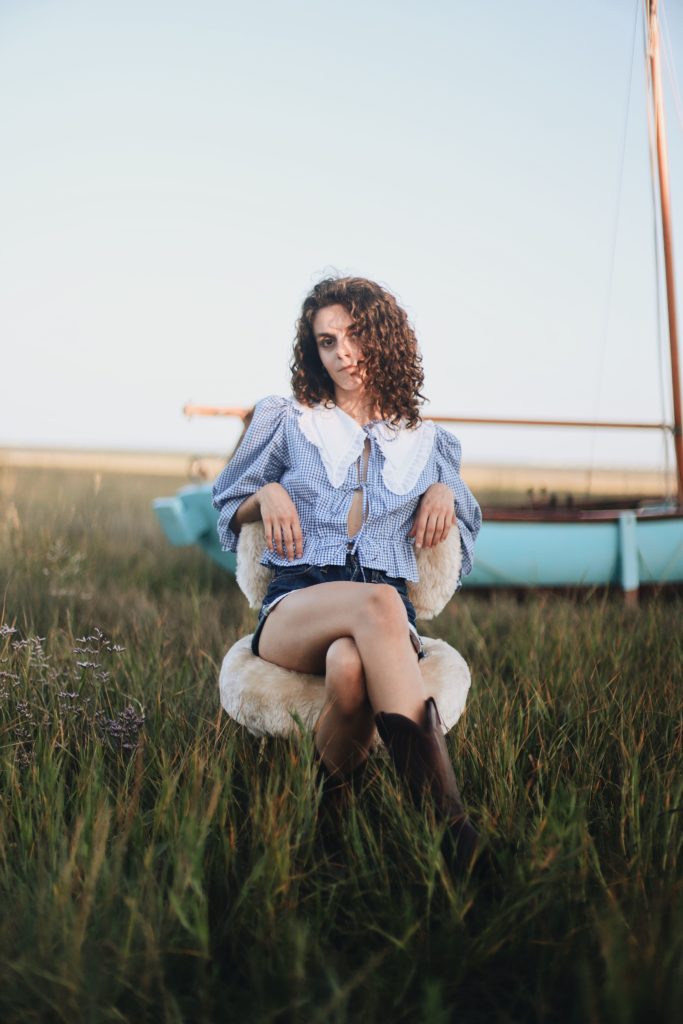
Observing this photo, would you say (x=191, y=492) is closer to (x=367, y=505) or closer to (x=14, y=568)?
(x=14, y=568)

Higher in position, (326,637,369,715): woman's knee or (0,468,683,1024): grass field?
(326,637,369,715): woman's knee

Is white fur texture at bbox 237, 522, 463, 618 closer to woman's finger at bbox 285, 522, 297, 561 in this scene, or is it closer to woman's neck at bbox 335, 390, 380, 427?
woman's finger at bbox 285, 522, 297, 561

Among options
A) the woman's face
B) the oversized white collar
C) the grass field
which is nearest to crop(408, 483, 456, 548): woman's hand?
the oversized white collar

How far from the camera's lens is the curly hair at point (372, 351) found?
296 cm

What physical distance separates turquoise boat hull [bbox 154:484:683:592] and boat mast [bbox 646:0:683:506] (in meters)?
1.15

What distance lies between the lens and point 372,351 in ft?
9.69

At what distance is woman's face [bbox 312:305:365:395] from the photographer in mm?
2943

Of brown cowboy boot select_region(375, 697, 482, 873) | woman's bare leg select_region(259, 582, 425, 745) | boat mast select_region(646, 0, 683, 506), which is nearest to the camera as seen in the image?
brown cowboy boot select_region(375, 697, 482, 873)

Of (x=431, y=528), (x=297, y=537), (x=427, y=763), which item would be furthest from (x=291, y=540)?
(x=427, y=763)

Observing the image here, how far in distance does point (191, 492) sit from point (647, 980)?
509 cm

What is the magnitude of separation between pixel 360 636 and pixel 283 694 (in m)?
0.33

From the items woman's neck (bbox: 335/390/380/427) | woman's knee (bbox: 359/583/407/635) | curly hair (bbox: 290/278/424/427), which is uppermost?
curly hair (bbox: 290/278/424/427)

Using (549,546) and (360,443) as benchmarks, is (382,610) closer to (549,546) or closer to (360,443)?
(360,443)

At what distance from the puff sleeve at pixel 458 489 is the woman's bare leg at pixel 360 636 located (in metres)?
0.65
